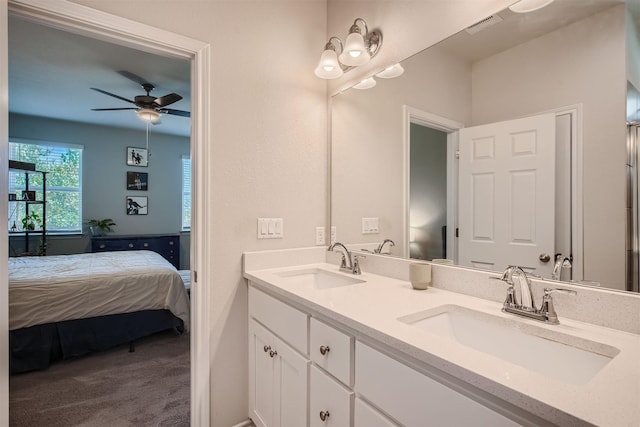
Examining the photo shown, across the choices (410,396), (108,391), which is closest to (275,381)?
(410,396)

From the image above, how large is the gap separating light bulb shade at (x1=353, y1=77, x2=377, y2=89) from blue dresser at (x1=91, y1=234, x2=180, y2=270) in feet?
15.3

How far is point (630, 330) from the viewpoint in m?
0.89

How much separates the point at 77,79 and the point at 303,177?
2980mm

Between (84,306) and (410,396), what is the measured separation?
9.48 ft

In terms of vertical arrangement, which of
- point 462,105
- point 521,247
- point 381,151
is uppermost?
point 462,105

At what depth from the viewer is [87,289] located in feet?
8.74

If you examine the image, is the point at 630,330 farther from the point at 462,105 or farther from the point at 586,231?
the point at 462,105

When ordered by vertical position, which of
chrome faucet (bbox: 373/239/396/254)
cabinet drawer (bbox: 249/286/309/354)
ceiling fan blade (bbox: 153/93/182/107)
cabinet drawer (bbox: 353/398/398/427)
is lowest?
cabinet drawer (bbox: 353/398/398/427)

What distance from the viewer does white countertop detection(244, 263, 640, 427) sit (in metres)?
0.54

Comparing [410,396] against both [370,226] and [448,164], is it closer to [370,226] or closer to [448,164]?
[448,164]

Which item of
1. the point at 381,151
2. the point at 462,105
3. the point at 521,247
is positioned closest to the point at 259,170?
the point at 381,151

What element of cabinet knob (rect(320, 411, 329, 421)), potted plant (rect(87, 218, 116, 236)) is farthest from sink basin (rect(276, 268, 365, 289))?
potted plant (rect(87, 218, 116, 236))

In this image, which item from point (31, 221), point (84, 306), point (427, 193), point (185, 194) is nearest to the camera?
point (427, 193)

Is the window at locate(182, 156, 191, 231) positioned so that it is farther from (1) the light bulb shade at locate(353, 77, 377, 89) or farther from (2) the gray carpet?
(1) the light bulb shade at locate(353, 77, 377, 89)
